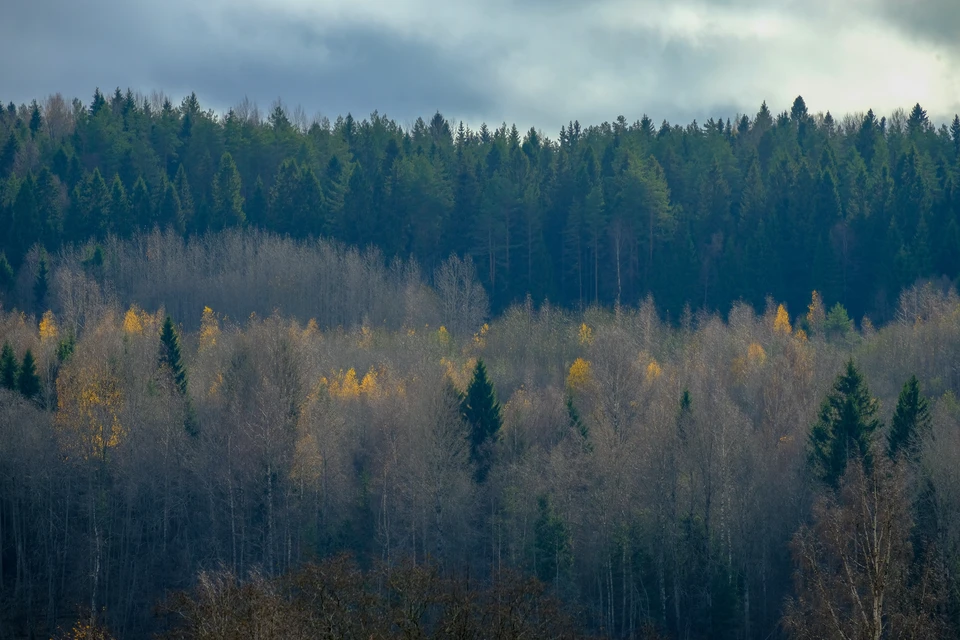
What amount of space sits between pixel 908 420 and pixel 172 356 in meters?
41.6

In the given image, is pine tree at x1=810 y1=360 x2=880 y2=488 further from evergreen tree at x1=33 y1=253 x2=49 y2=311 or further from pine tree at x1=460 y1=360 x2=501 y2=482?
evergreen tree at x1=33 y1=253 x2=49 y2=311

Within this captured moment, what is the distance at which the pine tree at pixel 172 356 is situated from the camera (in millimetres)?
68938

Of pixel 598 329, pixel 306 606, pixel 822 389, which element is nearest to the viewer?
pixel 306 606

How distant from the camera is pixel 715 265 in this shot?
100m

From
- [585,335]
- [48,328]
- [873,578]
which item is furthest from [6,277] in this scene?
[873,578]

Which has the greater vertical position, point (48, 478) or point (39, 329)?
point (39, 329)

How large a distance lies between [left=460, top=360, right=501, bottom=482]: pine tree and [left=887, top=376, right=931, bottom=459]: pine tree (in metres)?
20.7

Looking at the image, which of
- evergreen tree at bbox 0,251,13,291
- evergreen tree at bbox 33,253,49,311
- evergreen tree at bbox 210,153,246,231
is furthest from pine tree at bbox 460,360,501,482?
evergreen tree at bbox 0,251,13,291

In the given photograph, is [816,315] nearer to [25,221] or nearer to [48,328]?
[48,328]

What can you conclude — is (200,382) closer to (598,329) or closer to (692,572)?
(598,329)

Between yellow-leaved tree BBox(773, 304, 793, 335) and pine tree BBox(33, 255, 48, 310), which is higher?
pine tree BBox(33, 255, 48, 310)

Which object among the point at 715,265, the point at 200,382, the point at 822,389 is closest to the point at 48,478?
the point at 200,382

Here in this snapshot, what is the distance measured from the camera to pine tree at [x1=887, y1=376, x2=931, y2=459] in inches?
2066

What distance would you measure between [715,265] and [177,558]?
5583cm
